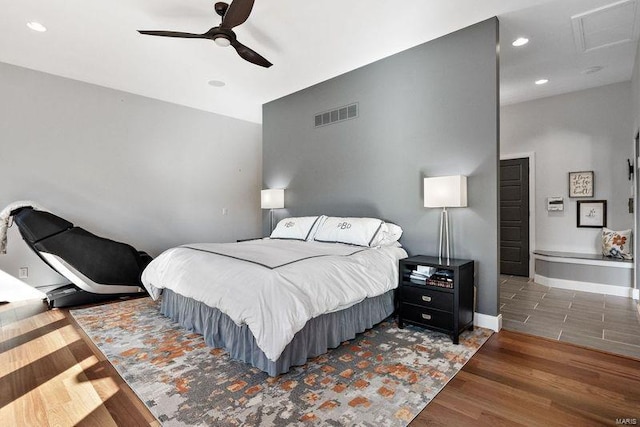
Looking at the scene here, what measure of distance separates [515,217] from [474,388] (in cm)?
412

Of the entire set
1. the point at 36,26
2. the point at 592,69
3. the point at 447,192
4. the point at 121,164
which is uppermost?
the point at 36,26

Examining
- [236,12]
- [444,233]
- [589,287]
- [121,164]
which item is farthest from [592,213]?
[121,164]

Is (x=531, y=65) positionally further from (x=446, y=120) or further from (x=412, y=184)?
(x=412, y=184)

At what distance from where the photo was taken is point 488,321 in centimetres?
301

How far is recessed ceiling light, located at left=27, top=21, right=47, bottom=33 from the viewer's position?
307 centimetres

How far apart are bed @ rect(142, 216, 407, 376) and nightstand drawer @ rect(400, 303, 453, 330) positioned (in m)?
0.23

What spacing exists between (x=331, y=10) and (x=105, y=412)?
3.42 meters

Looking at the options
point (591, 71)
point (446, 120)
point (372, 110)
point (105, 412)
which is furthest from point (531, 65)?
point (105, 412)

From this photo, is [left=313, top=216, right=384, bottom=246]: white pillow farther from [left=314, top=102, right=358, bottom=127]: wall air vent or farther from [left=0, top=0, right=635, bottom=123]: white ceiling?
[left=0, top=0, right=635, bottom=123]: white ceiling

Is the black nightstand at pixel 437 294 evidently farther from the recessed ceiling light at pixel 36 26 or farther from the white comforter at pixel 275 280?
the recessed ceiling light at pixel 36 26

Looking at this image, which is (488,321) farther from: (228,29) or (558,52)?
(228,29)

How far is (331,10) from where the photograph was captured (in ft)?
9.39

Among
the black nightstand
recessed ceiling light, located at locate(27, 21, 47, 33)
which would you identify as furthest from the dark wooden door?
recessed ceiling light, located at locate(27, 21, 47, 33)

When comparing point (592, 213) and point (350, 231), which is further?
point (592, 213)
